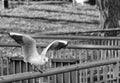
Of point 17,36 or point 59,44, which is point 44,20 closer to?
point 59,44

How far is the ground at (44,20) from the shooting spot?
43.7 feet

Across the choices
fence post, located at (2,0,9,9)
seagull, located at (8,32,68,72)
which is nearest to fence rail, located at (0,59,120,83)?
seagull, located at (8,32,68,72)

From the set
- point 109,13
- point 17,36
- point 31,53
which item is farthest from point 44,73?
point 109,13

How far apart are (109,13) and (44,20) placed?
463cm

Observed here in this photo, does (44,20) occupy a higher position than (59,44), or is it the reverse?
(59,44)

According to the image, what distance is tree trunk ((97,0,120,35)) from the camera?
11.0 m

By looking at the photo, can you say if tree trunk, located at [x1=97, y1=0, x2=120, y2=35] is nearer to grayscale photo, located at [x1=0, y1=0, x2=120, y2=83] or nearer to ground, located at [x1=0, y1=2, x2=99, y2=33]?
grayscale photo, located at [x1=0, y1=0, x2=120, y2=83]

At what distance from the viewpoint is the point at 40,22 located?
14.6 metres

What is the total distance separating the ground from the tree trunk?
2040 mm

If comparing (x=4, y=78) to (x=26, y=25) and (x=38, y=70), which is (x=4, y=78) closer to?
(x=38, y=70)

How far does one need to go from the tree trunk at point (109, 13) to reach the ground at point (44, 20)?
6.69 ft

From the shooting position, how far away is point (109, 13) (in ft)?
36.4

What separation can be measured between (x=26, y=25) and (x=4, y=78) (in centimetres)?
1095

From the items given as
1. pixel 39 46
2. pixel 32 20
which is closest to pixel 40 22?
pixel 32 20
